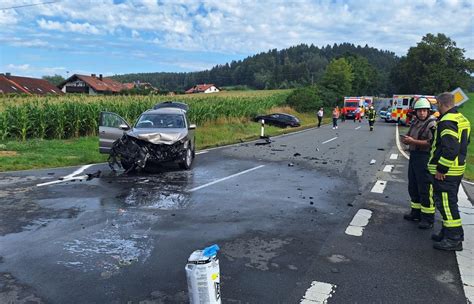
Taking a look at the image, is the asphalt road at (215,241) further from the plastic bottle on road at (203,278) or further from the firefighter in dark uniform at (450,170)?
the plastic bottle on road at (203,278)

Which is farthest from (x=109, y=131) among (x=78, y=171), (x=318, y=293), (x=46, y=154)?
(x=318, y=293)

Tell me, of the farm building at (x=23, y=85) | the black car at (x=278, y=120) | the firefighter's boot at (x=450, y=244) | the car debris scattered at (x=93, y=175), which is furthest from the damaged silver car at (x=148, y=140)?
the farm building at (x=23, y=85)

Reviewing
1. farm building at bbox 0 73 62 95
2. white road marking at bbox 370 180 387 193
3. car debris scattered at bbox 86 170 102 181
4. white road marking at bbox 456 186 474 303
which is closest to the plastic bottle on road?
white road marking at bbox 456 186 474 303

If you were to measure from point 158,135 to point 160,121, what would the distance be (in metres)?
1.49

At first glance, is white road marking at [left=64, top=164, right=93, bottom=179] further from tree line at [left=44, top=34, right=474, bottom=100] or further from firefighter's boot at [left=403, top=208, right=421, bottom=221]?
tree line at [left=44, top=34, right=474, bottom=100]

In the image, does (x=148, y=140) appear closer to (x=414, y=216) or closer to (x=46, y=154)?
(x=46, y=154)

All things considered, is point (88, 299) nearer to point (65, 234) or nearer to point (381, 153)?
point (65, 234)

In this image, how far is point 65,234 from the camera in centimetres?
594

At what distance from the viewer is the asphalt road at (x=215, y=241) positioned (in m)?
4.23

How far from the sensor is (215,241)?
5.68 meters

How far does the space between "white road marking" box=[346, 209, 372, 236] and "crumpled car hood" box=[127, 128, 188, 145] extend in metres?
5.55

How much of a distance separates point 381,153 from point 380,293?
555 inches

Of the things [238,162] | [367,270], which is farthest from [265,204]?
[238,162]

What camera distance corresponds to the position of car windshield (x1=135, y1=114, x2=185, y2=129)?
12289mm
